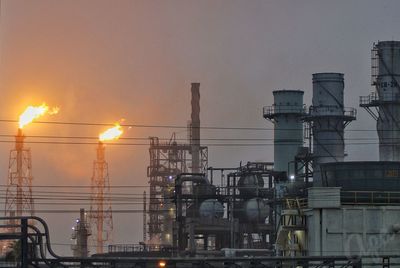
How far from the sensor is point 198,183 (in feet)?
273

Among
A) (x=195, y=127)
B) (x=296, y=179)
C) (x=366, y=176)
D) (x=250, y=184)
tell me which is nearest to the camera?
(x=366, y=176)

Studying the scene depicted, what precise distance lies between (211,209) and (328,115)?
562 inches

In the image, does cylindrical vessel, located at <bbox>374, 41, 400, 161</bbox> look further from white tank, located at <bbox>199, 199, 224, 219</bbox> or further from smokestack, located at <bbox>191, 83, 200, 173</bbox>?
smokestack, located at <bbox>191, 83, 200, 173</bbox>

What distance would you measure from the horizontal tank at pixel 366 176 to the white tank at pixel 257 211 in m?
20.0

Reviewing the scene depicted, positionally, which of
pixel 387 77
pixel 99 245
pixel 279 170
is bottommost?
pixel 99 245

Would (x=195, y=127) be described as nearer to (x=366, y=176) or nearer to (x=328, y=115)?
(x=328, y=115)

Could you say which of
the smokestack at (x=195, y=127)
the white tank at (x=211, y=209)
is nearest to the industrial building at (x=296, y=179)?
the white tank at (x=211, y=209)

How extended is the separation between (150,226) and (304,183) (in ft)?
141

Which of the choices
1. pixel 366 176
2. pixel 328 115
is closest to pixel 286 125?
pixel 328 115

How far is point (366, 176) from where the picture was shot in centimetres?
6066

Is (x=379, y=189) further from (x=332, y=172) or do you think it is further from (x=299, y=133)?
(x=299, y=133)

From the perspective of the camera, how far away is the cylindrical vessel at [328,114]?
7894 centimetres

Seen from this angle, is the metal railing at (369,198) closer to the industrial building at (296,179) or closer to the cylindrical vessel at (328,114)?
the industrial building at (296,179)

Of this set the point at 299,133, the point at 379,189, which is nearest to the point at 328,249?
the point at 379,189
